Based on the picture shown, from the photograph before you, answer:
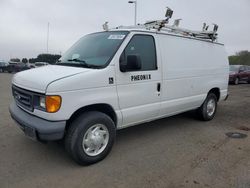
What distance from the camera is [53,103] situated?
11.5 ft

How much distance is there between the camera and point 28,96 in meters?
3.90

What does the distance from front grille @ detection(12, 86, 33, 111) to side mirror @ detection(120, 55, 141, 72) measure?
151cm

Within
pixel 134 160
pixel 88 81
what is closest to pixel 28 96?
pixel 88 81

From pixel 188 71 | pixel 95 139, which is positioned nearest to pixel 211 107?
pixel 188 71

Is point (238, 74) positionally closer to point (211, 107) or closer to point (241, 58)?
point (211, 107)

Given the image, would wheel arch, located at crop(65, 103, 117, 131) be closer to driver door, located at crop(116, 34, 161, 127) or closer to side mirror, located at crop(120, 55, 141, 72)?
driver door, located at crop(116, 34, 161, 127)

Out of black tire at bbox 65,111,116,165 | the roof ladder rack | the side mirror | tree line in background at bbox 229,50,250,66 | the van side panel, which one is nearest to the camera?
black tire at bbox 65,111,116,165

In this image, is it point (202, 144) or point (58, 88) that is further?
point (202, 144)

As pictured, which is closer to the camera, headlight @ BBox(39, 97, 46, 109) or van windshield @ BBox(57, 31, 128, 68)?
headlight @ BBox(39, 97, 46, 109)

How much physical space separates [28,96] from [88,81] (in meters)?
0.98

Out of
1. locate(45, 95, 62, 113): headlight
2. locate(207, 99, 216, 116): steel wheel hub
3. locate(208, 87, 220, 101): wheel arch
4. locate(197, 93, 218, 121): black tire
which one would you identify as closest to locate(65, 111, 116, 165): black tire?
locate(45, 95, 62, 113): headlight

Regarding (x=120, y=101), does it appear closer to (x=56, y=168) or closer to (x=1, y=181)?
(x=56, y=168)

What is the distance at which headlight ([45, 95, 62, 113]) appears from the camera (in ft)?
11.4

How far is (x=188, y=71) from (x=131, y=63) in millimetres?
2038
